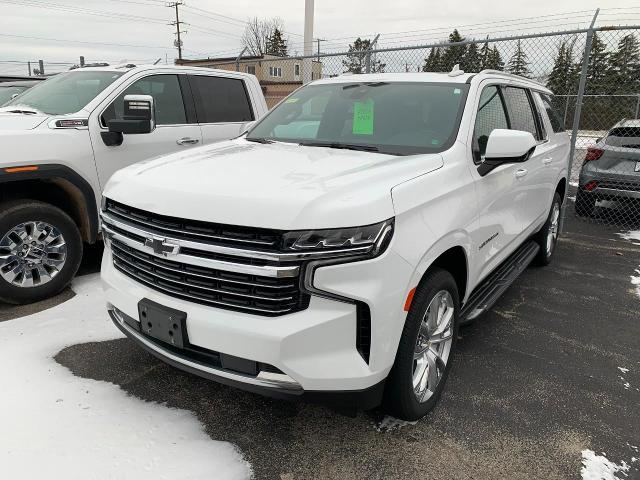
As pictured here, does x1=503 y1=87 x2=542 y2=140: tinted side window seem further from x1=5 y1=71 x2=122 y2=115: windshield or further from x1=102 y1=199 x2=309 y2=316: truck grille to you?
x1=5 y1=71 x2=122 y2=115: windshield

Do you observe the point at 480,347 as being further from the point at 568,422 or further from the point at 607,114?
the point at 607,114

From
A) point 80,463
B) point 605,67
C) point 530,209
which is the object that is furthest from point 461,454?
point 605,67

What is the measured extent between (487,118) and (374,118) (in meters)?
0.79

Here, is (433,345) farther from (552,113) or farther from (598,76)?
(598,76)

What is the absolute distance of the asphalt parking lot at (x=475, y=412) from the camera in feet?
8.13

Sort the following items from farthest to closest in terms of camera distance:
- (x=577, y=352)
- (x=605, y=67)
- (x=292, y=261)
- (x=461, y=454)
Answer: (x=605, y=67) < (x=577, y=352) < (x=461, y=454) < (x=292, y=261)

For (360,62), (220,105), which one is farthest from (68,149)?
(360,62)

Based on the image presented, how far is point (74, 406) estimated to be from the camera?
2.80m

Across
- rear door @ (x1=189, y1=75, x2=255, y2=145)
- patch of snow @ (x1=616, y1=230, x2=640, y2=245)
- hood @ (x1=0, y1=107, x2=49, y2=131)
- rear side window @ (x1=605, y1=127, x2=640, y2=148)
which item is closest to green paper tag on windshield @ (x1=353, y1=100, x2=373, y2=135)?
rear door @ (x1=189, y1=75, x2=255, y2=145)

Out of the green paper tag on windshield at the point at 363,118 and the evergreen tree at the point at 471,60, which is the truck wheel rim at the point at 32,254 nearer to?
the green paper tag on windshield at the point at 363,118

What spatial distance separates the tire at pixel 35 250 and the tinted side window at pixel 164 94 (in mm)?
1277

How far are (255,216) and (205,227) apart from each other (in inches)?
10.5

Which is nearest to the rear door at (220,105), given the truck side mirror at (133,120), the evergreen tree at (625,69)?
the truck side mirror at (133,120)

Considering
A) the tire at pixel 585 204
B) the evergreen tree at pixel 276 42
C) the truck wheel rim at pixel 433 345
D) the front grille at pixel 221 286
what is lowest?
the tire at pixel 585 204
